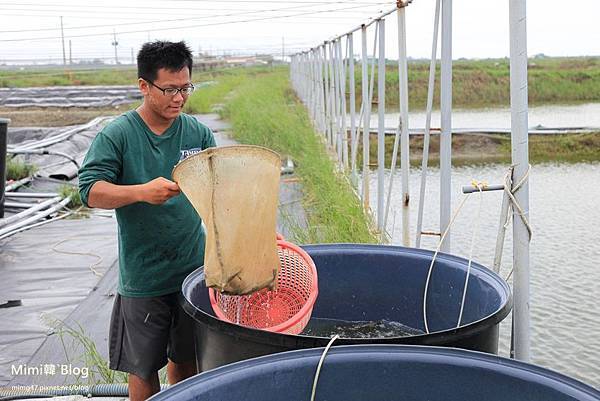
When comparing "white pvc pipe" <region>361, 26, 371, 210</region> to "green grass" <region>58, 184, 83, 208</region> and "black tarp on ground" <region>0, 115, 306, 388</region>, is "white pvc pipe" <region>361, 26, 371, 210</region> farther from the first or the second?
"green grass" <region>58, 184, 83, 208</region>

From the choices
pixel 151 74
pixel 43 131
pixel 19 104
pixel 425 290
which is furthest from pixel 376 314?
pixel 19 104

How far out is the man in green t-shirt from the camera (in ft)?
6.42

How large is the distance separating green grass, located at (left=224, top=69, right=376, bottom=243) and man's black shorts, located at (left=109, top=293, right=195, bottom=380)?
6.05ft

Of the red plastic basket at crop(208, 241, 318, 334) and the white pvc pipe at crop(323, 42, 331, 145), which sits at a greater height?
the white pvc pipe at crop(323, 42, 331, 145)

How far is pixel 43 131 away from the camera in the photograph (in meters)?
9.89

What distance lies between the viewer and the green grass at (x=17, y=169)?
663cm

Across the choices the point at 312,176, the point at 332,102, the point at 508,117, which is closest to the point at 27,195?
the point at 312,176

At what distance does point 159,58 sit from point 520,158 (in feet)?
3.57

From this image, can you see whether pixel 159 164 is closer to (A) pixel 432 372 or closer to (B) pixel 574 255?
(A) pixel 432 372

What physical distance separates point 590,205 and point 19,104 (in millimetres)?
15252

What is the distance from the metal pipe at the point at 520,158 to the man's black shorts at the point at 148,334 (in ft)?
3.33

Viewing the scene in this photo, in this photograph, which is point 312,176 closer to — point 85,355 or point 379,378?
point 85,355

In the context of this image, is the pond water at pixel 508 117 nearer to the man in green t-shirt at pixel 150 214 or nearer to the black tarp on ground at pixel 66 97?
the black tarp on ground at pixel 66 97

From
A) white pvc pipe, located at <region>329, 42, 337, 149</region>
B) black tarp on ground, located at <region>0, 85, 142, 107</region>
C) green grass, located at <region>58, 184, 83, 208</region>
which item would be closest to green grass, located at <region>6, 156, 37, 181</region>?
green grass, located at <region>58, 184, 83, 208</region>
